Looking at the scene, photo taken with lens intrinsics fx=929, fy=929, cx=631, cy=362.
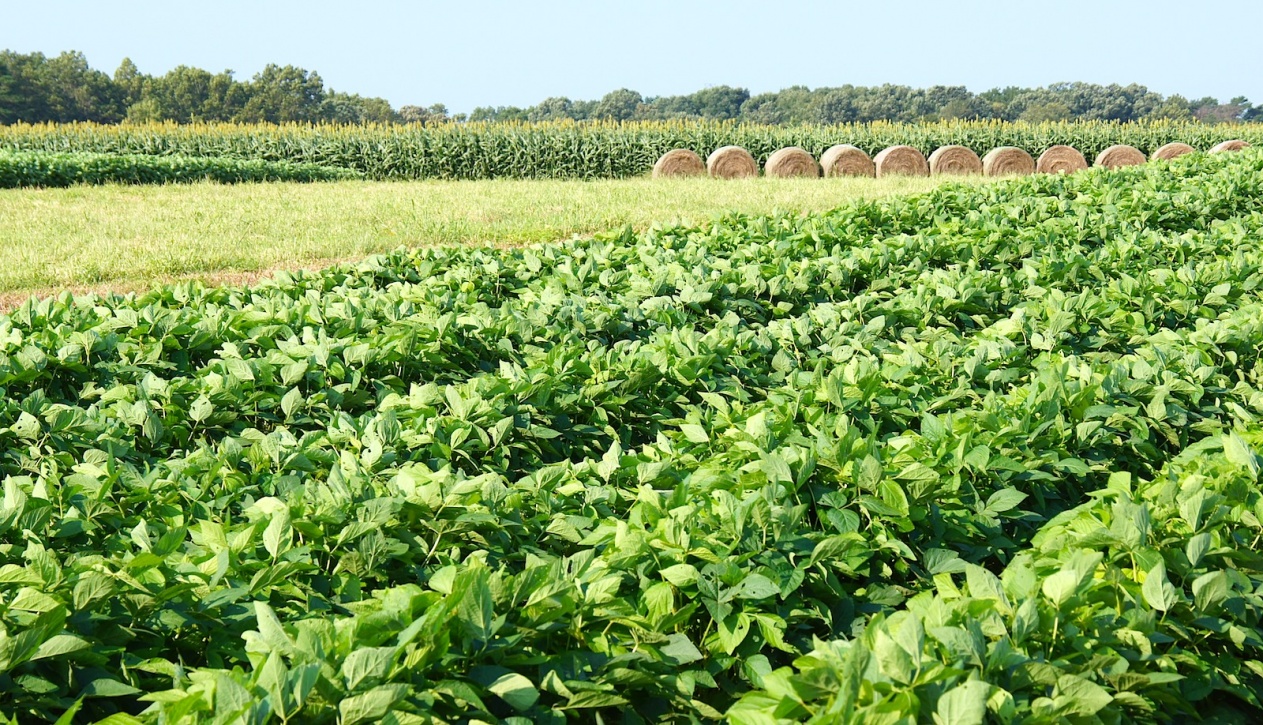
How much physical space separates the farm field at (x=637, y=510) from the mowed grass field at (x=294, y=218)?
518 cm

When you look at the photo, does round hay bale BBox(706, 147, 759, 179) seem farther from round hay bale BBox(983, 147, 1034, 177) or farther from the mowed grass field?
round hay bale BBox(983, 147, 1034, 177)

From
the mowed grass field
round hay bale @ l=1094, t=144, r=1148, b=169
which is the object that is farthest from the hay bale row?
the mowed grass field

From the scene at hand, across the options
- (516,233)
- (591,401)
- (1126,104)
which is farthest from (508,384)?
(1126,104)

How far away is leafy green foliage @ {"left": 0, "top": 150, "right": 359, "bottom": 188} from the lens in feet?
68.1

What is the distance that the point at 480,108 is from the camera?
276 ft

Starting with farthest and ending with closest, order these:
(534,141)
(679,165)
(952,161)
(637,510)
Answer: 1. (534,141)
2. (952,161)
3. (679,165)
4. (637,510)

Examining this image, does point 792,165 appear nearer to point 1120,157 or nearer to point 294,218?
point 1120,157

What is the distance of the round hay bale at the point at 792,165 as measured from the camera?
75.6 ft

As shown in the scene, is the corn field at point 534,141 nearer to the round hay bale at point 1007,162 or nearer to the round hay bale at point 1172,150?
the round hay bale at point 1172,150

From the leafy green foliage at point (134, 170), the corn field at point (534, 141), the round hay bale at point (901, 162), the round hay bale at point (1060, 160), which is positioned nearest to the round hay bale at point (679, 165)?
the corn field at point (534, 141)

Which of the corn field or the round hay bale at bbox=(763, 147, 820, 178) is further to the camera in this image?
the corn field

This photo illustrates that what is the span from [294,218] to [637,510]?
42.8 feet

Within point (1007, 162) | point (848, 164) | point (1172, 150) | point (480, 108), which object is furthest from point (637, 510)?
point (480, 108)

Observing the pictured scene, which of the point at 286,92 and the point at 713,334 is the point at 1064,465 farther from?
the point at 286,92
